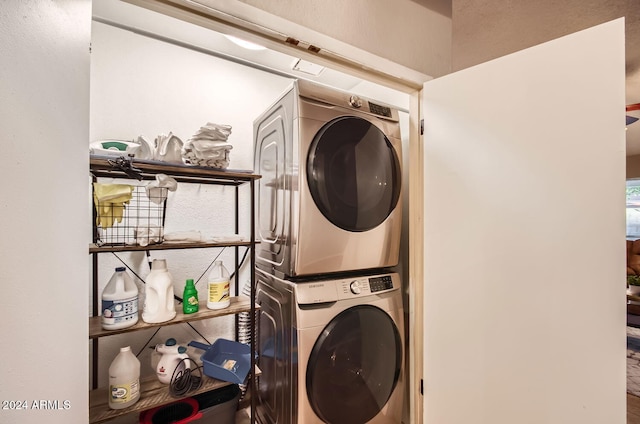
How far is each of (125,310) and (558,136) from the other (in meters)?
1.94

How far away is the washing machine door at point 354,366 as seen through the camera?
1268 mm

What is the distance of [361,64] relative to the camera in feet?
4.09

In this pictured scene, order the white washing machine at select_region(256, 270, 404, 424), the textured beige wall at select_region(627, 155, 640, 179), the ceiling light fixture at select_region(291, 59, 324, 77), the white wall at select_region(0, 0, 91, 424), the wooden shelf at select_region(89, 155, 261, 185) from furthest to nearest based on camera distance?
the textured beige wall at select_region(627, 155, 640, 179), the ceiling light fixture at select_region(291, 59, 324, 77), the white washing machine at select_region(256, 270, 404, 424), the wooden shelf at select_region(89, 155, 261, 185), the white wall at select_region(0, 0, 91, 424)

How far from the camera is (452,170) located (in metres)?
1.29

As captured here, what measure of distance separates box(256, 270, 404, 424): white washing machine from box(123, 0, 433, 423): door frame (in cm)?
9

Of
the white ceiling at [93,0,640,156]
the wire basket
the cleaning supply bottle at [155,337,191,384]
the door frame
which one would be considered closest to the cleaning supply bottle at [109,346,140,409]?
the cleaning supply bottle at [155,337,191,384]

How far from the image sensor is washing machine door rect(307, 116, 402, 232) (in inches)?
52.4

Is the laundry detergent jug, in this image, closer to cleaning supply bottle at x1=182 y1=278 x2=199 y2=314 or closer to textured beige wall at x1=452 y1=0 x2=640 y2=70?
cleaning supply bottle at x1=182 y1=278 x2=199 y2=314

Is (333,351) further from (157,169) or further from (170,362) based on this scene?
(157,169)

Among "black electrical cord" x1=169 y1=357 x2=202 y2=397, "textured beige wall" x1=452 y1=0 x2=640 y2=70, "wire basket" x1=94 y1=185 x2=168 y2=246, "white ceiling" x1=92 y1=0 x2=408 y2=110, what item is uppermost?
"white ceiling" x1=92 y1=0 x2=408 y2=110

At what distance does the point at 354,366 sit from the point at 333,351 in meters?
0.18

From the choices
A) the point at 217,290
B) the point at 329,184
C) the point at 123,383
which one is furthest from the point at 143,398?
the point at 329,184

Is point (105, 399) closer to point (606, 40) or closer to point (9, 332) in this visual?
point (9, 332)

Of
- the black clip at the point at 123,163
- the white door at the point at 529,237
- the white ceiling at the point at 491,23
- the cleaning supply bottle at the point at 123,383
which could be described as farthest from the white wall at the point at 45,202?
the white door at the point at 529,237
